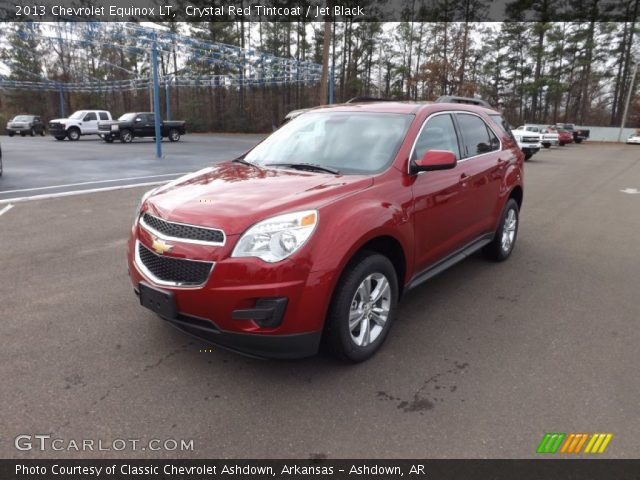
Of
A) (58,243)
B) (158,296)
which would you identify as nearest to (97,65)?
(58,243)

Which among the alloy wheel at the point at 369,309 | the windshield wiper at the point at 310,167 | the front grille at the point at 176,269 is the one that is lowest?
the alloy wheel at the point at 369,309

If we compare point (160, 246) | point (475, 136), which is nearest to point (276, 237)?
point (160, 246)

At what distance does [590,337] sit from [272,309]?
2638mm

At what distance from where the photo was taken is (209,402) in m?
2.75

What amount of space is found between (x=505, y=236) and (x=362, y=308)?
10.0ft

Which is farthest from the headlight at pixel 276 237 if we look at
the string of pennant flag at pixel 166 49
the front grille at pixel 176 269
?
the string of pennant flag at pixel 166 49

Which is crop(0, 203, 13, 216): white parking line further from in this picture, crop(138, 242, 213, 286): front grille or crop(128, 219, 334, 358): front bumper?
crop(128, 219, 334, 358): front bumper

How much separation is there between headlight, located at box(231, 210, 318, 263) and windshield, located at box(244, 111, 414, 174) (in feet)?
2.95

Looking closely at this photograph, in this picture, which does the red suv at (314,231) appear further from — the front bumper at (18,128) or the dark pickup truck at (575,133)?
the dark pickup truck at (575,133)

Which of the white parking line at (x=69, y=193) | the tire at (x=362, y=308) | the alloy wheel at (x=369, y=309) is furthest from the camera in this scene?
the white parking line at (x=69, y=193)

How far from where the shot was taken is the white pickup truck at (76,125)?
98.6 feet

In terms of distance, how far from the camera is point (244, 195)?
3027mm

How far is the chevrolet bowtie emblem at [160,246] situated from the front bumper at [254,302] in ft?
0.20

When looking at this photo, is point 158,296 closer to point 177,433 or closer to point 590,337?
point 177,433
